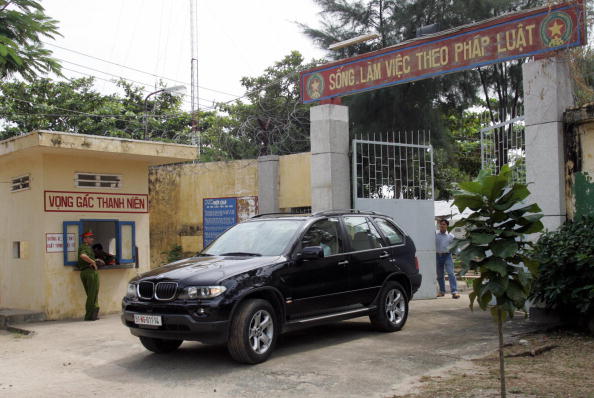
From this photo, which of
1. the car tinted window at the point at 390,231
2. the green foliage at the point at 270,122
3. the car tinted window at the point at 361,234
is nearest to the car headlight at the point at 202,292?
the car tinted window at the point at 361,234

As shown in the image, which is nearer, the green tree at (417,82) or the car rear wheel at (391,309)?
the car rear wheel at (391,309)

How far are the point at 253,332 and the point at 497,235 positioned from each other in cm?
315

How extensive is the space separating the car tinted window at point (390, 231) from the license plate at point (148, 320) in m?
3.77

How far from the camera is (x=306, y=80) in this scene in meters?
12.7

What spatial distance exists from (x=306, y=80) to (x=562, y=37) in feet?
17.5

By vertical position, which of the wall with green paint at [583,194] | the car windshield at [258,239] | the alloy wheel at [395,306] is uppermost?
the wall with green paint at [583,194]

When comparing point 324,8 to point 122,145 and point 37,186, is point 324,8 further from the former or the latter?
point 37,186

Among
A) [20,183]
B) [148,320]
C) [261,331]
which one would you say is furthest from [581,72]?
[20,183]

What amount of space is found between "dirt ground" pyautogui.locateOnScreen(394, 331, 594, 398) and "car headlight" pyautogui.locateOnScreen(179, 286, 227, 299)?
2233 mm

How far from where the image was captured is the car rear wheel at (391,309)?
8.66 m

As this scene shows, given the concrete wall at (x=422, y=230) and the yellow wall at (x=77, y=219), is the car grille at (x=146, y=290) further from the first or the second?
the concrete wall at (x=422, y=230)

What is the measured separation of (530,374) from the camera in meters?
6.28

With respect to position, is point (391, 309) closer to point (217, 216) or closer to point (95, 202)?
point (95, 202)

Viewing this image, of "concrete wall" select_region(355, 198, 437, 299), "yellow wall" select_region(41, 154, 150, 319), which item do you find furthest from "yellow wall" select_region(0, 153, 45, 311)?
"concrete wall" select_region(355, 198, 437, 299)
